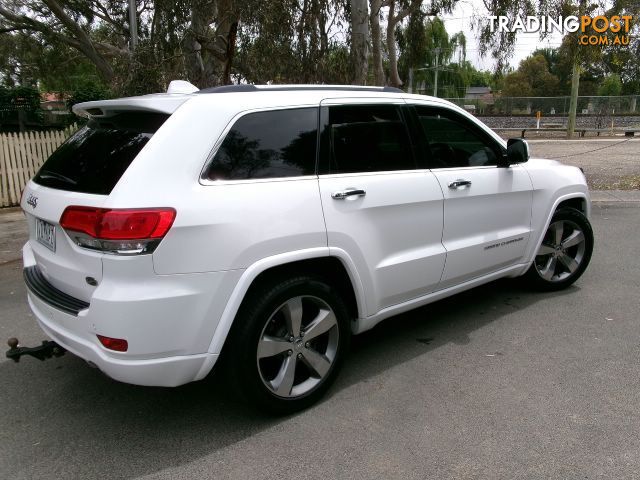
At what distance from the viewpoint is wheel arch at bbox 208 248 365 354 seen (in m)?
2.78

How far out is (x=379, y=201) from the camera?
340 centimetres

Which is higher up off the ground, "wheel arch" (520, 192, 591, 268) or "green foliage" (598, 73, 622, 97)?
"green foliage" (598, 73, 622, 97)

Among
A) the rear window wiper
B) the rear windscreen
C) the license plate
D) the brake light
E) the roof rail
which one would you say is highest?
the roof rail

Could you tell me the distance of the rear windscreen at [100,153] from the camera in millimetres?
2770

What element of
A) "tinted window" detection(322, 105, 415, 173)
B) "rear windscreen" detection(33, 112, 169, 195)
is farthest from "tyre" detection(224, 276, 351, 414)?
"rear windscreen" detection(33, 112, 169, 195)

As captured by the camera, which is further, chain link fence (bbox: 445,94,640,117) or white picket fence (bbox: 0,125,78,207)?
chain link fence (bbox: 445,94,640,117)

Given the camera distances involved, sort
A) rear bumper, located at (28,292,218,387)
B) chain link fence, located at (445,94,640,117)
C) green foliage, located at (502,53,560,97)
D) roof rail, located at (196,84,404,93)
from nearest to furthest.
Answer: rear bumper, located at (28,292,218,387) < roof rail, located at (196,84,404,93) < chain link fence, located at (445,94,640,117) < green foliage, located at (502,53,560,97)

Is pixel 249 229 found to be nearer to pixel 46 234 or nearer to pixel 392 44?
pixel 46 234

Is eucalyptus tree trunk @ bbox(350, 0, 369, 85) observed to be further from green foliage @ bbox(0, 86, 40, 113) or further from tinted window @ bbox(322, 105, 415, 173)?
tinted window @ bbox(322, 105, 415, 173)

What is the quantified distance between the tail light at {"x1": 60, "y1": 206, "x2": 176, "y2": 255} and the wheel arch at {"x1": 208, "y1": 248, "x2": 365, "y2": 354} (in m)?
0.48

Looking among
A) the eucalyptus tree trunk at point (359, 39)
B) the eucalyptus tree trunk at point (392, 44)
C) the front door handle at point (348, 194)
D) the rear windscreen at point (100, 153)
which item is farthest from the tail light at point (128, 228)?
the eucalyptus tree trunk at point (392, 44)

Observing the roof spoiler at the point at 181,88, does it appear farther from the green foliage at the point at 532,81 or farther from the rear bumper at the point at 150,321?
the green foliage at the point at 532,81

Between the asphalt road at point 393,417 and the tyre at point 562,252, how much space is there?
637 mm

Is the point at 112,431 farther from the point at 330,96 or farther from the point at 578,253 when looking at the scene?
the point at 578,253
